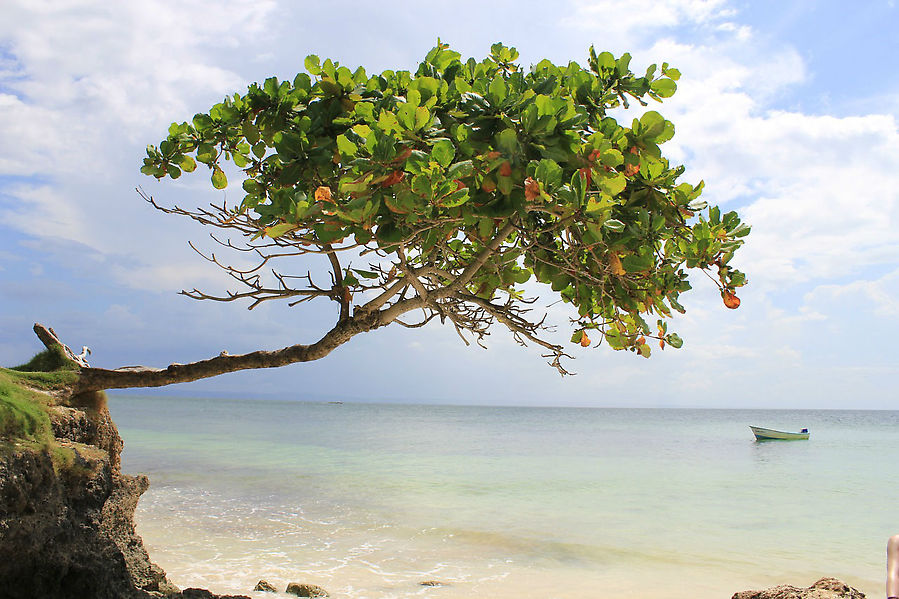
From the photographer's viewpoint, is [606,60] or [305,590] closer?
[606,60]

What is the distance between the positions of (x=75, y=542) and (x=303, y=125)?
2.72m

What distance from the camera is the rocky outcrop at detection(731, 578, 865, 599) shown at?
4.20 m

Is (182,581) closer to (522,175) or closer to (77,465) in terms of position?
(77,465)

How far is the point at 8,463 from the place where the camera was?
3227 mm

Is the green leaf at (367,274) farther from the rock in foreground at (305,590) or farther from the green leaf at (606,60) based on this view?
the rock in foreground at (305,590)

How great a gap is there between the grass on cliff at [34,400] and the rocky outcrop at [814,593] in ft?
15.5

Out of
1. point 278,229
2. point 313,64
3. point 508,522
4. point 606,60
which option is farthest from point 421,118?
point 508,522

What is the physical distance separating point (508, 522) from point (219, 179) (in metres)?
8.30

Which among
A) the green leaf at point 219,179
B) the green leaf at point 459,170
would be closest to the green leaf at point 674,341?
the green leaf at point 459,170

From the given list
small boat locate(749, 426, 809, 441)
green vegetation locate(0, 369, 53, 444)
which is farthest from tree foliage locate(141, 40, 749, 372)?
small boat locate(749, 426, 809, 441)

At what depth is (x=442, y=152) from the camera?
2229 millimetres

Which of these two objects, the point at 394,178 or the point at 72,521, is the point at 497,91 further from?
the point at 72,521

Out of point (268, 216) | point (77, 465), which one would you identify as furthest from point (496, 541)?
point (268, 216)

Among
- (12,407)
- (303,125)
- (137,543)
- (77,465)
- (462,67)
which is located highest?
(462,67)
